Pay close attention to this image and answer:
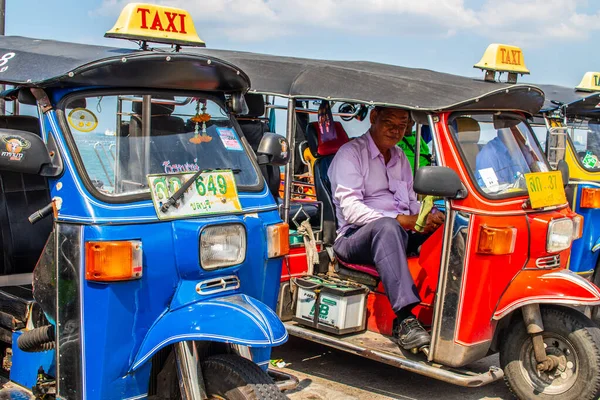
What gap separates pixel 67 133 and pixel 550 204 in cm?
304

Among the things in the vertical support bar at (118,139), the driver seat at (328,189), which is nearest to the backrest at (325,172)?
the driver seat at (328,189)

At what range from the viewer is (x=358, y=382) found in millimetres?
5332

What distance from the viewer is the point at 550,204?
16.0ft

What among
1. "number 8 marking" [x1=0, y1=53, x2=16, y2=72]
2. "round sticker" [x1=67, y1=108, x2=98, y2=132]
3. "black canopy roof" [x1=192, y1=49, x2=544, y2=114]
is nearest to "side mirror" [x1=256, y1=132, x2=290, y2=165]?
"black canopy roof" [x1=192, y1=49, x2=544, y2=114]

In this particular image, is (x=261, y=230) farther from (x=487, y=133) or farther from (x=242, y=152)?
(x=487, y=133)

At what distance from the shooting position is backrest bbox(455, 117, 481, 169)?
476cm

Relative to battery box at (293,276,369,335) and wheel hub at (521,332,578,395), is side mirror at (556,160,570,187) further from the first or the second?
battery box at (293,276,369,335)

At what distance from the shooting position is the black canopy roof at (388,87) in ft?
15.5

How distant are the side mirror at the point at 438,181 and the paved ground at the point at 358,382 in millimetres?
1494

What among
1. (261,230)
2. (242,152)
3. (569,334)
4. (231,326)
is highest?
(242,152)

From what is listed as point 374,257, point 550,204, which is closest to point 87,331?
point 374,257

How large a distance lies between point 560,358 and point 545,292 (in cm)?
49

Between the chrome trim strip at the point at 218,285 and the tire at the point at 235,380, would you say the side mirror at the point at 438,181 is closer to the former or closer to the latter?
the chrome trim strip at the point at 218,285

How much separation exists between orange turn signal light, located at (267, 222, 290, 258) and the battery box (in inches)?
50.6
